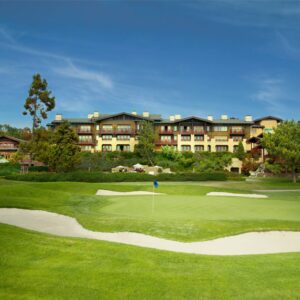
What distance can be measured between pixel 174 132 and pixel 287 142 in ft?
151

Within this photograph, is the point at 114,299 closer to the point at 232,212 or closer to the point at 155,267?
the point at 155,267

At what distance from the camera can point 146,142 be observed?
3317 inches

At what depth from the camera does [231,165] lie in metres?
80.1

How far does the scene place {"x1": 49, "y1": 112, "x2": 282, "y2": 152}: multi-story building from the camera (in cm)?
9419

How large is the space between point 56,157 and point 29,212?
4381 centimetres

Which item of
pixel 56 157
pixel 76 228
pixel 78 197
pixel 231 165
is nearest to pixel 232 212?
pixel 76 228

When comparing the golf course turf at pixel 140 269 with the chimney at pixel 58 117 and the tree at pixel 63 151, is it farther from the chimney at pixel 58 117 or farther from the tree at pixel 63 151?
the chimney at pixel 58 117

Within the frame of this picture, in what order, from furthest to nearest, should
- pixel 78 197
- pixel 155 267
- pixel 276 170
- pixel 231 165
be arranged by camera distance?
1. pixel 231 165
2. pixel 276 170
3. pixel 78 197
4. pixel 155 267

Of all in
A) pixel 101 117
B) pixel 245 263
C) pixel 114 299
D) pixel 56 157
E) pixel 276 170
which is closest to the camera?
pixel 114 299

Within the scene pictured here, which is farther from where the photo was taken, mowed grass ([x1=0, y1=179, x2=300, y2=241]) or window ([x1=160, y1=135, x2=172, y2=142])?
window ([x1=160, y1=135, x2=172, y2=142])

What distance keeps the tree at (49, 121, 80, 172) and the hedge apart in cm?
882

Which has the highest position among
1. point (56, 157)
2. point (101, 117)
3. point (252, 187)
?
point (101, 117)

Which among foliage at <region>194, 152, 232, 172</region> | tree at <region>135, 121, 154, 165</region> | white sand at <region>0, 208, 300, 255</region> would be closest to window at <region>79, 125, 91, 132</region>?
tree at <region>135, 121, 154, 165</region>

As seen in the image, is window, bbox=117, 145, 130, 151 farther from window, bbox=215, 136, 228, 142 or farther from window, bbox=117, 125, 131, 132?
window, bbox=215, 136, 228, 142
